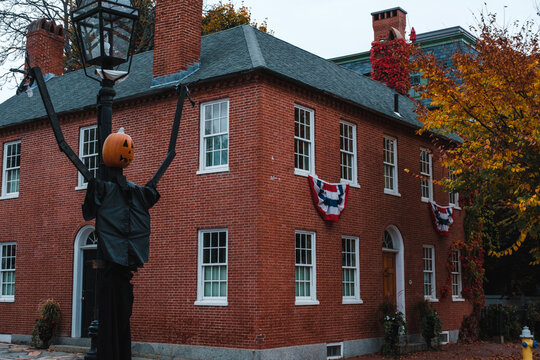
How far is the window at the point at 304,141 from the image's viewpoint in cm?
1622

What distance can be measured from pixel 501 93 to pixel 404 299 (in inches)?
298

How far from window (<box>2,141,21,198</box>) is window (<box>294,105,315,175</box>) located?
945cm

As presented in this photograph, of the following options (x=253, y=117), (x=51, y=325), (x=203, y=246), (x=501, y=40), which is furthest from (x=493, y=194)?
(x=51, y=325)

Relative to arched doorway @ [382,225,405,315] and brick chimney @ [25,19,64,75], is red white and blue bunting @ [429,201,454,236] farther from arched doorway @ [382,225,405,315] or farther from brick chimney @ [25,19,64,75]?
brick chimney @ [25,19,64,75]

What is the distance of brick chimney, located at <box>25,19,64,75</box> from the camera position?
24484mm

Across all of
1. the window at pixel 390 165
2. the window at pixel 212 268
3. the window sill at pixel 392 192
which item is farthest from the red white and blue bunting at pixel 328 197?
the window at pixel 390 165

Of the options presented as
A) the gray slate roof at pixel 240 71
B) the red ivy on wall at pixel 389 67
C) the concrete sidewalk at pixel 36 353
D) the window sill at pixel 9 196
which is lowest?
the concrete sidewalk at pixel 36 353

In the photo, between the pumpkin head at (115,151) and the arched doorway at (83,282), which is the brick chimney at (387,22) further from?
the pumpkin head at (115,151)

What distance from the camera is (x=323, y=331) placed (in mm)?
16062

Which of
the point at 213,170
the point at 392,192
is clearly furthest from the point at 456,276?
the point at 213,170

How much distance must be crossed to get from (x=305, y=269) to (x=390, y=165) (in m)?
5.51

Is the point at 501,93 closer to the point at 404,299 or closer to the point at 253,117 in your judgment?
the point at 253,117

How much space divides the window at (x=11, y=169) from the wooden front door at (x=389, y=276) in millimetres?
11560

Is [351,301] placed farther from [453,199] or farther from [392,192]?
[453,199]
